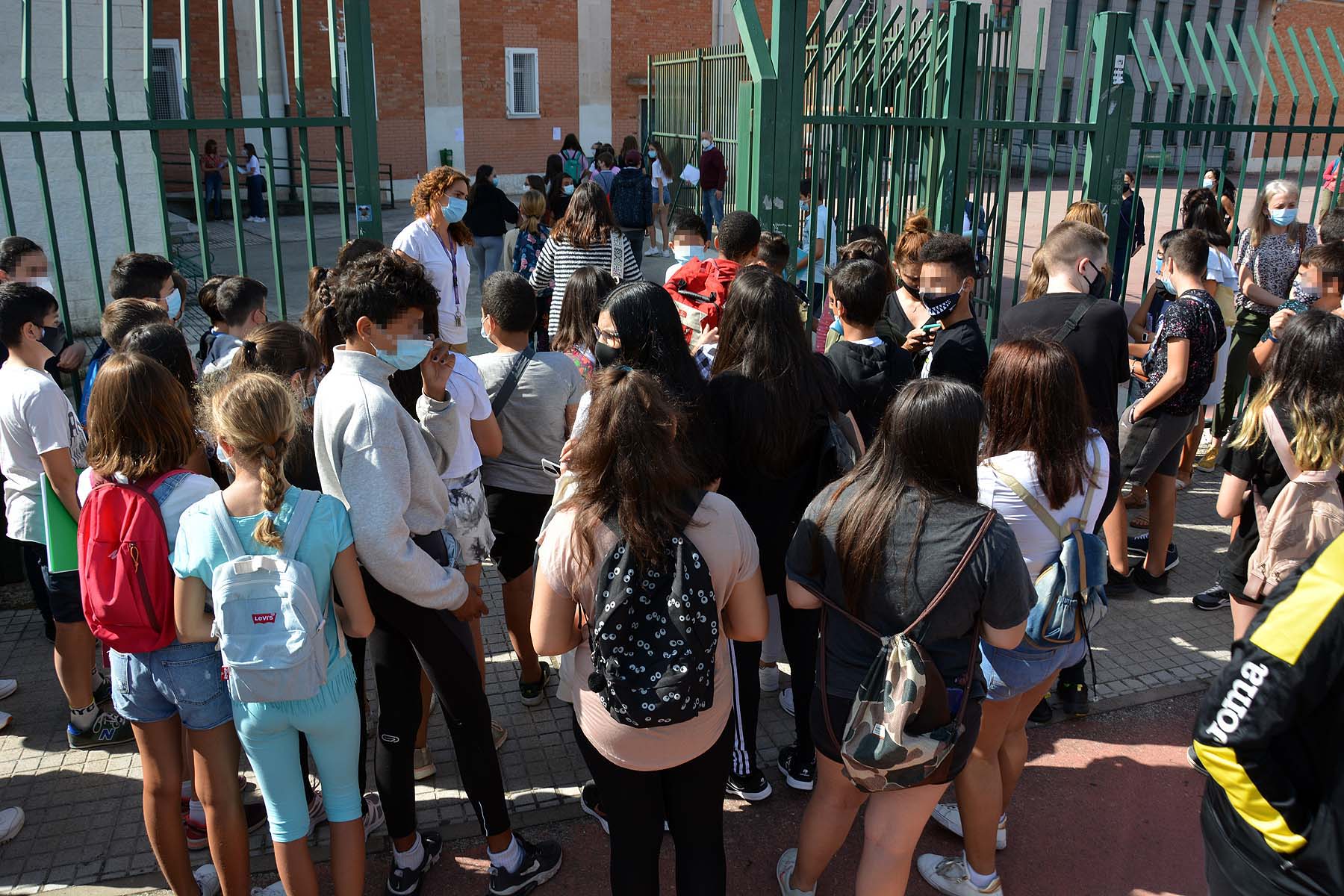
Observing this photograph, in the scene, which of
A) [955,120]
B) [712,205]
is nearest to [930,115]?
[955,120]

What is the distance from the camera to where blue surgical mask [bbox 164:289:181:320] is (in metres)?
3.93

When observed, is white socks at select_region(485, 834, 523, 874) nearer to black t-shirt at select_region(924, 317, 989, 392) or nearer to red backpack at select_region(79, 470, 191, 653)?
red backpack at select_region(79, 470, 191, 653)

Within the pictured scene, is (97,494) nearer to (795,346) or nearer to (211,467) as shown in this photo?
(211,467)

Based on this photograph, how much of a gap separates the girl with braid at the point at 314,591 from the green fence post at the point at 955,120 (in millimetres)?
4144

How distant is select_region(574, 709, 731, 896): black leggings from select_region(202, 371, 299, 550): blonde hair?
965 millimetres

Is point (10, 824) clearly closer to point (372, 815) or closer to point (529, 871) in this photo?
point (372, 815)

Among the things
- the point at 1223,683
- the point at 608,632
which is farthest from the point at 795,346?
the point at 1223,683

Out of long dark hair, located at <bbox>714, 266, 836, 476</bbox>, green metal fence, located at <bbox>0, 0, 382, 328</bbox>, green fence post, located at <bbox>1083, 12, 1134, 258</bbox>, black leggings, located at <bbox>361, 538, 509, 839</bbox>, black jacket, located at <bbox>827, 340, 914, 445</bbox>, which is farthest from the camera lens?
green fence post, located at <bbox>1083, 12, 1134, 258</bbox>

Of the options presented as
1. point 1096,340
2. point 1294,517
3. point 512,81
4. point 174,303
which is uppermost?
point 512,81

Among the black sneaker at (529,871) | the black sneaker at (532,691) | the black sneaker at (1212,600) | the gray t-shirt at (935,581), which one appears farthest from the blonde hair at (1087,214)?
→ the black sneaker at (529,871)

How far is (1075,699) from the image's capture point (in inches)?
155

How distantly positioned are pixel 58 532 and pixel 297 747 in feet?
4.61

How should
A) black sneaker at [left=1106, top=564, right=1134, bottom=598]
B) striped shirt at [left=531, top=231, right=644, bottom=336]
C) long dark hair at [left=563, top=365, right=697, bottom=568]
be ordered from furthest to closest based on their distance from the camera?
1. striped shirt at [left=531, top=231, right=644, bottom=336]
2. black sneaker at [left=1106, top=564, right=1134, bottom=598]
3. long dark hair at [left=563, top=365, right=697, bottom=568]

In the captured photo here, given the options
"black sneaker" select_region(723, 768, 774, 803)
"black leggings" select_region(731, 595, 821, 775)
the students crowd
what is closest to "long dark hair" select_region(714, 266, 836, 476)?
the students crowd
